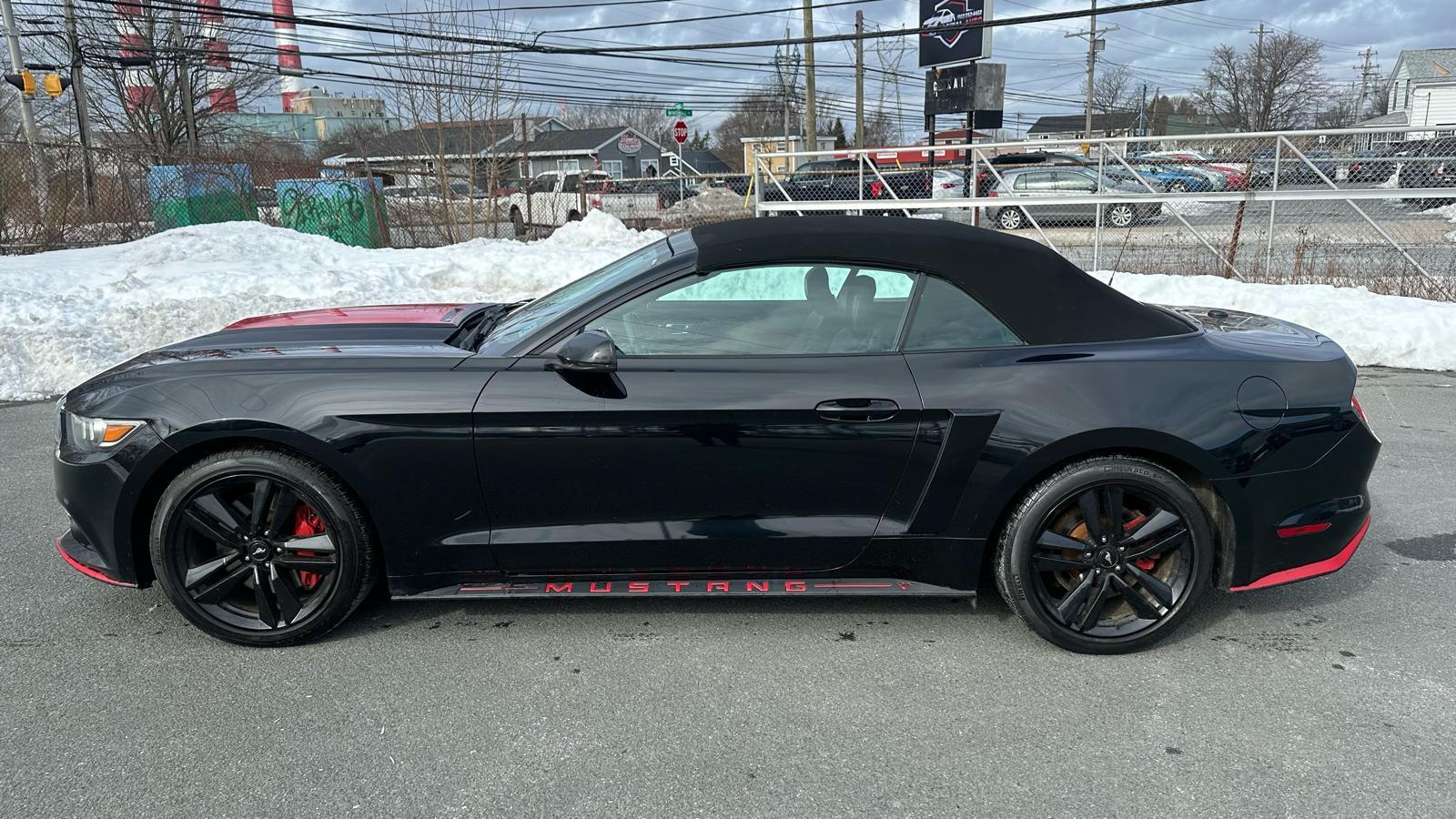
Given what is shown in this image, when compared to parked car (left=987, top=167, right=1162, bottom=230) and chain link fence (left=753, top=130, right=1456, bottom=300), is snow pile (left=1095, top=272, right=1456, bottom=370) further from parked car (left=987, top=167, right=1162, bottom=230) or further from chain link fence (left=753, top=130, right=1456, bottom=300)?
parked car (left=987, top=167, right=1162, bottom=230)

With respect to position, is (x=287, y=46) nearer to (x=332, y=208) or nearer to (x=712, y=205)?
(x=712, y=205)

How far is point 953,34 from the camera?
17297 millimetres

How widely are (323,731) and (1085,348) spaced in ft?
9.09

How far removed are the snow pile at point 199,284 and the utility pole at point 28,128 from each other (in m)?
2.88

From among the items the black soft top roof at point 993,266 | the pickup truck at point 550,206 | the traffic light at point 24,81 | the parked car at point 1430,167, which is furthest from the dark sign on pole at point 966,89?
the traffic light at point 24,81

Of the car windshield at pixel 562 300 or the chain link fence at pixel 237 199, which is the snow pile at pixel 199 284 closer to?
the chain link fence at pixel 237 199

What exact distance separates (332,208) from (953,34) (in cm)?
1181

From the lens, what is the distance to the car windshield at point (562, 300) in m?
3.43

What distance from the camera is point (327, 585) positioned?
3.35 meters

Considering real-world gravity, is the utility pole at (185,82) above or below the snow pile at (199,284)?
above

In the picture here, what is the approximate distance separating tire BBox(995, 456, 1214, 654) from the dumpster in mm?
16521

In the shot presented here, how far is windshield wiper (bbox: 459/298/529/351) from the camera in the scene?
368 centimetres

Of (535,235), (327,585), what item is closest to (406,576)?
(327,585)

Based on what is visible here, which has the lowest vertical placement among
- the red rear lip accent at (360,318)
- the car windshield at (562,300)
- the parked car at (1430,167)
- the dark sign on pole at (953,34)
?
the red rear lip accent at (360,318)
